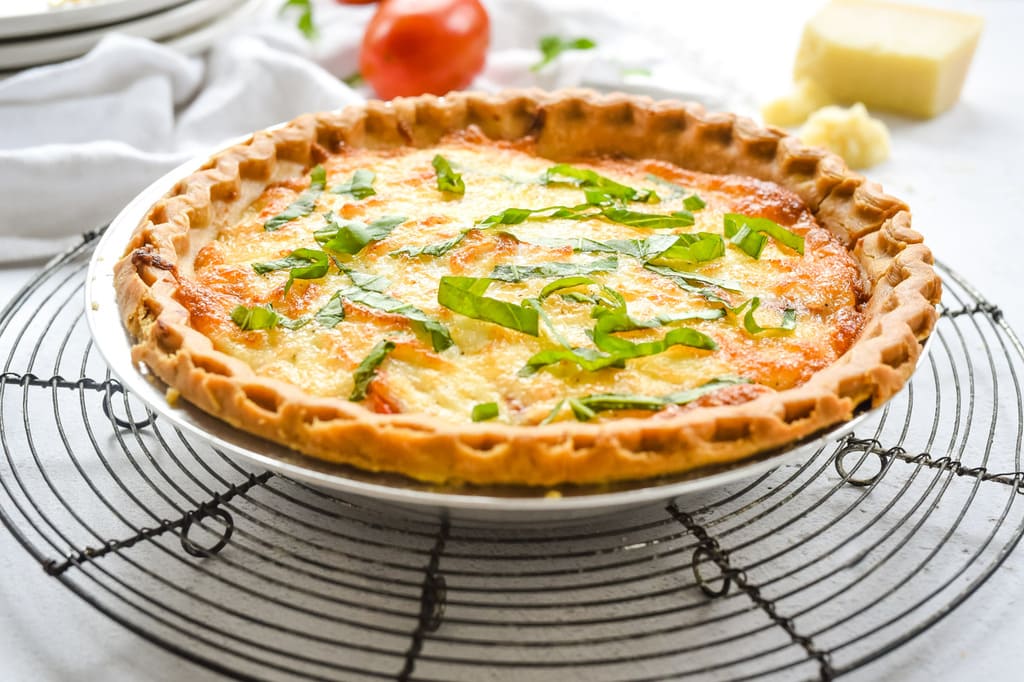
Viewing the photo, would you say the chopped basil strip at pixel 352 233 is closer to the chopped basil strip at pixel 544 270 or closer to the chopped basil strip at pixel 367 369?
the chopped basil strip at pixel 544 270

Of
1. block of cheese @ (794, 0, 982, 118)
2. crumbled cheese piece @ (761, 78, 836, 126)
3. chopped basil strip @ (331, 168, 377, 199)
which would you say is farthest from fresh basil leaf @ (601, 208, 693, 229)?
block of cheese @ (794, 0, 982, 118)

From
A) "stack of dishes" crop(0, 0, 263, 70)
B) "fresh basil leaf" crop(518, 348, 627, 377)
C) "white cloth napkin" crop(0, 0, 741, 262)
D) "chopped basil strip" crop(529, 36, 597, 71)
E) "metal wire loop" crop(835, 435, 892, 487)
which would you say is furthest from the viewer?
"chopped basil strip" crop(529, 36, 597, 71)

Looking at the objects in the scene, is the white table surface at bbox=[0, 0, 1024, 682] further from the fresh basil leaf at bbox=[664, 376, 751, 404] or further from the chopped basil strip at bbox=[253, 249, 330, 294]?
the chopped basil strip at bbox=[253, 249, 330, 294]

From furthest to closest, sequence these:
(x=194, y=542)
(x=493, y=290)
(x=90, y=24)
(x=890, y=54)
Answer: (x=890, y=54), (x=90, y=24), (x=493, y=290), (x=194, y=542)

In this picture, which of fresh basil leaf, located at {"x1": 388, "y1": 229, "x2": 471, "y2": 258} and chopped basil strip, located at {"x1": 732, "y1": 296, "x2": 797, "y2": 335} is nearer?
chopped basil strip, located at {"x1": 732, "y1": 296, "x2": 797, "y2": 335}

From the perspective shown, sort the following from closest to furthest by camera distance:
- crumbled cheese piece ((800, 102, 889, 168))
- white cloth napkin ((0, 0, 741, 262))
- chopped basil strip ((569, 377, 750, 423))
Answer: chopped basil strip ((569, 377, 750, 423))
white cloth napkin ((0, 0, 741, 262))
crumbled cheese piece ((800, 102, 889, 168))

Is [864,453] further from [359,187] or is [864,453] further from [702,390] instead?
[359,187]

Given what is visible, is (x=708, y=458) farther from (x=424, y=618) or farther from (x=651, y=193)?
(x=651, y=193)

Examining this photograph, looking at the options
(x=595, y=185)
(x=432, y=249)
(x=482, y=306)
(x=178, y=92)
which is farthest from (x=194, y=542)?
(x=178, y=92)
